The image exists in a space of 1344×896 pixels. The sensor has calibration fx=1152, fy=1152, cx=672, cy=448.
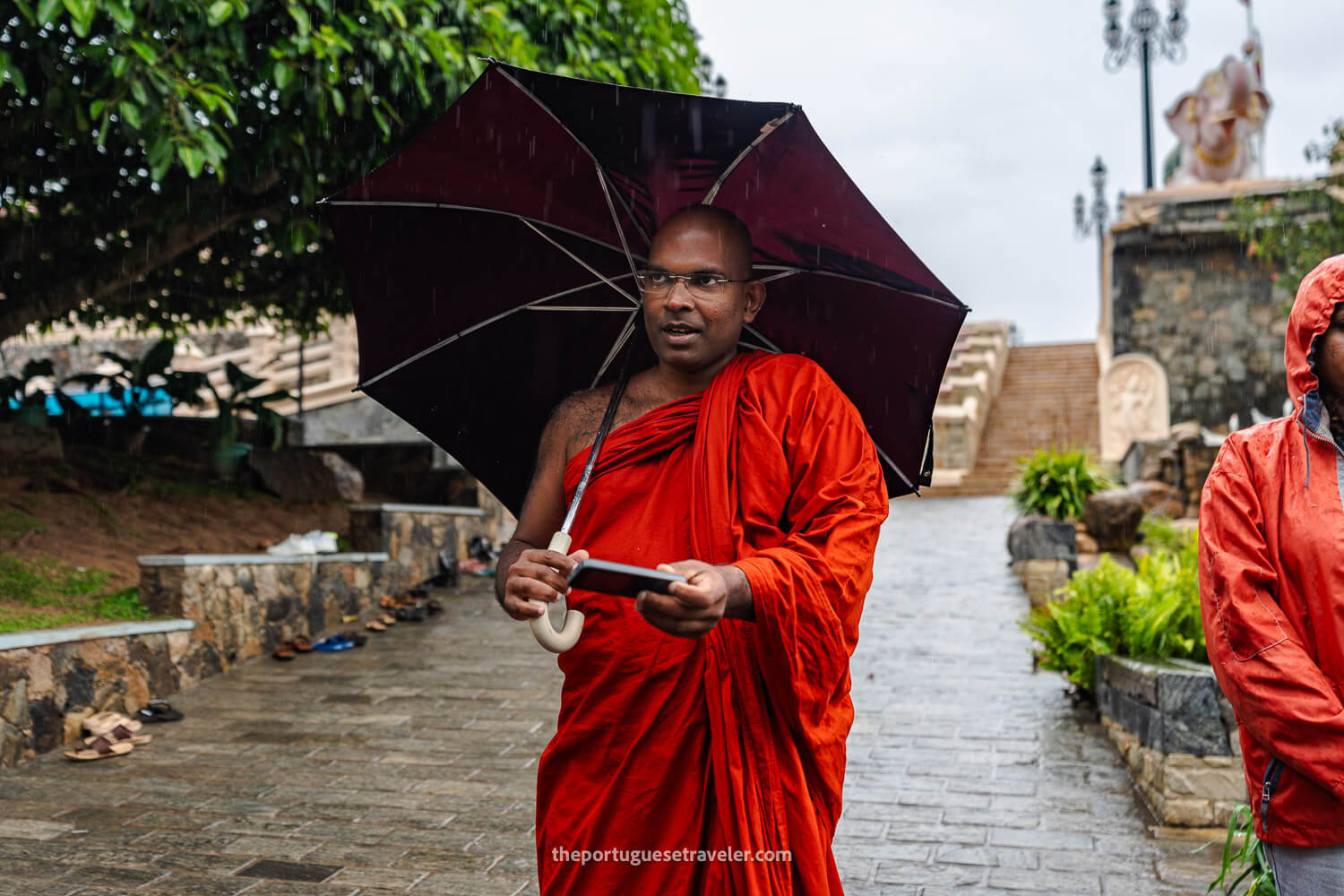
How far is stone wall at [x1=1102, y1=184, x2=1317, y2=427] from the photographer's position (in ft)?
78.6

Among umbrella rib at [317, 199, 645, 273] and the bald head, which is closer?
the bald head

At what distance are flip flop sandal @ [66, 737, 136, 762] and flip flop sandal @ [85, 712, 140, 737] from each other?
4.7 inches

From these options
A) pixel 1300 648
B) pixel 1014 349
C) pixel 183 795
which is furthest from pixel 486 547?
pixel 1014 349

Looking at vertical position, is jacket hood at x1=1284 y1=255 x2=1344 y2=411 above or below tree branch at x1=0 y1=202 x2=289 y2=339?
below

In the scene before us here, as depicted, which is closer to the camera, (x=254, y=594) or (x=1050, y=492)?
(x=254, y=594)

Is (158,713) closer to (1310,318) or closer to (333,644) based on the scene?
(333,644)

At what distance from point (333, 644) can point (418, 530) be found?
219 cm

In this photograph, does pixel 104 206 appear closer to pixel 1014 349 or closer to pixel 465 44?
pixel 465 44

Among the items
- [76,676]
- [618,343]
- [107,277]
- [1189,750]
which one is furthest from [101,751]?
[1189,750]

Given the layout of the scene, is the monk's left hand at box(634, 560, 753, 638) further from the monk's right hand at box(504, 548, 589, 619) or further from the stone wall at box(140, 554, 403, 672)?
the stone wall at box(140, 554, 403, 672)

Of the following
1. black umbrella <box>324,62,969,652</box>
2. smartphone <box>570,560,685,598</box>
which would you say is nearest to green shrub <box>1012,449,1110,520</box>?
black umbrella <box>324,62,969,652</box>

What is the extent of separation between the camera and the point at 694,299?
100 inches

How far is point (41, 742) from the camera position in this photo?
18.8 ft

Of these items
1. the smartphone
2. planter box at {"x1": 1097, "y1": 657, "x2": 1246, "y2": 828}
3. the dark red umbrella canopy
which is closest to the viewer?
the smartphone
